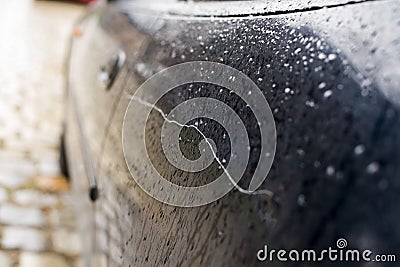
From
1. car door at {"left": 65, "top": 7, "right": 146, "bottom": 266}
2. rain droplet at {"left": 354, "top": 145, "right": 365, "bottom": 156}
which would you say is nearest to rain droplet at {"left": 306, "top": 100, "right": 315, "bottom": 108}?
rain droplet at {"left": 354, "top": 145, "right": 365, "bottom": 156}

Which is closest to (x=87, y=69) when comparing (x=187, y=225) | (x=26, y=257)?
(x=26, y=257)

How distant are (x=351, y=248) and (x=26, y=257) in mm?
2125

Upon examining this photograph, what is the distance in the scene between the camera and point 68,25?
8148 millimetres

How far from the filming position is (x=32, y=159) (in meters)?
3.54

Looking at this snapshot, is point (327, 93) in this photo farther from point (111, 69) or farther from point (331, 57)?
point (111, 69)

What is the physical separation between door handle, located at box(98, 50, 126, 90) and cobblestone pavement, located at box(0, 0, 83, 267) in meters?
1.12

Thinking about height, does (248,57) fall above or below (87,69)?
below

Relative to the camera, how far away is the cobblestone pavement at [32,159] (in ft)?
8.55

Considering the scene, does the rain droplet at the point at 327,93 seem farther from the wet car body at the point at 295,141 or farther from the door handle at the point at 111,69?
the door handle at the point at 111,69

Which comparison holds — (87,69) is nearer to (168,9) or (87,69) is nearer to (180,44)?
(168,9)

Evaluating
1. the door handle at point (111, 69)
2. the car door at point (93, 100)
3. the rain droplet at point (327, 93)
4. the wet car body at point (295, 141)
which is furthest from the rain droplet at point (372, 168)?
the door handle at point (111, 69)

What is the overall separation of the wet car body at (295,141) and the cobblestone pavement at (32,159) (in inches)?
56.1

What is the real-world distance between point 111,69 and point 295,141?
1.03 meters

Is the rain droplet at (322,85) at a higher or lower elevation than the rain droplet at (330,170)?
higher
